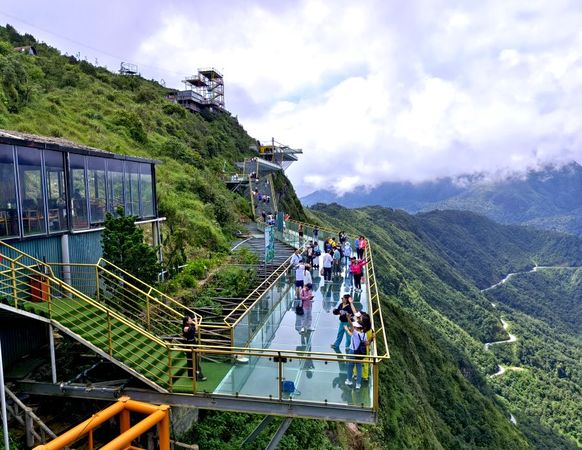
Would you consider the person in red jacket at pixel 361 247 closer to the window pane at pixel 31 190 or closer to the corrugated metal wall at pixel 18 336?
the window pane at pixel 31 190

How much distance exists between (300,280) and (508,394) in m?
95.8

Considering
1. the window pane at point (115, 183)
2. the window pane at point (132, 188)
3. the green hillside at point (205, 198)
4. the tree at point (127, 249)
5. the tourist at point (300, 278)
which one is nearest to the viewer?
the tree at point (127, 249)

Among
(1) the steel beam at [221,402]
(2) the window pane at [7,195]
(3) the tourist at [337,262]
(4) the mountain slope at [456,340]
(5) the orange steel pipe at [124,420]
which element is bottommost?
(4) the mountain slope at [456,340]

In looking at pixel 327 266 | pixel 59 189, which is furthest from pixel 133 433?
pixel 327 266

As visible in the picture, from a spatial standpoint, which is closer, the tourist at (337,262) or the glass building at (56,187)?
the glass building at (56,187)

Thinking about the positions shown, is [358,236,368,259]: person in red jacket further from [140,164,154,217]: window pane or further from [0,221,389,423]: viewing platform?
[0,221,389,423]: viewing platform

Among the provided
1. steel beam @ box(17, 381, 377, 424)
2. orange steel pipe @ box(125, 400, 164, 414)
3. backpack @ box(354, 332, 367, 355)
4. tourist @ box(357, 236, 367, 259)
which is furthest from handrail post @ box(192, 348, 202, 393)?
tourist @ box(357, 236, 367, 259)

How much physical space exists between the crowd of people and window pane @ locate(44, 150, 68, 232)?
7.58 meters

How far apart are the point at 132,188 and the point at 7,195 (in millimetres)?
6040

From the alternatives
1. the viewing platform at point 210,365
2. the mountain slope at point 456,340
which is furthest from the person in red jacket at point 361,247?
the viewing platform at point 210,365

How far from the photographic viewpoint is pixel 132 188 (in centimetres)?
1708

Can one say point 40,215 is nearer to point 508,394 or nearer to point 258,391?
point 258,391

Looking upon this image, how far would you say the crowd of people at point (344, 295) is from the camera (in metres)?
9.66

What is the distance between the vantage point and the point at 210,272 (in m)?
20.3
